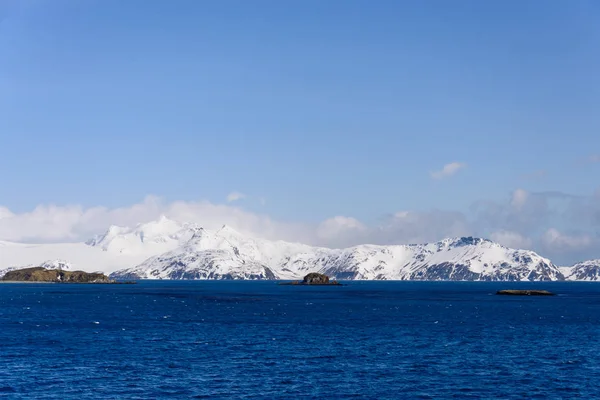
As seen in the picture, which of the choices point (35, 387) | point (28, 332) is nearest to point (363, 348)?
point (35, 387)

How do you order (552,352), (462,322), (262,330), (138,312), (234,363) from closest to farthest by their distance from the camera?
1. (234,363)
2. (552,352)
3. (262,330)
4. (462,322)
5. (138,312)

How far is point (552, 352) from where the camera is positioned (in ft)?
336

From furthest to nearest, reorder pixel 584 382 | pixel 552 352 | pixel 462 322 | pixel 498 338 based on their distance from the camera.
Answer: pixel 462 322 < pixel 498 338 < pixel 552 352 < pixel 584 382

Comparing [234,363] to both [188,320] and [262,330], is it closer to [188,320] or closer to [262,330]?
[262,330]

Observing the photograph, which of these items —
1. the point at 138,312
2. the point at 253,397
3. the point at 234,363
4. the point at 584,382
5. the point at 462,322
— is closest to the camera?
the point at 253,397

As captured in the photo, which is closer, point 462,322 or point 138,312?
point 462,322

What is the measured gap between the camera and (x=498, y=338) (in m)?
119

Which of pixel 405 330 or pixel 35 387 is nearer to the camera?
pixel 35 387

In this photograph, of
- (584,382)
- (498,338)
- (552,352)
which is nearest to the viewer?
(584,382)

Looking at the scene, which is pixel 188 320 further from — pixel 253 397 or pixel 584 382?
pixel 584 382

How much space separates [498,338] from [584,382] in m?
40.0

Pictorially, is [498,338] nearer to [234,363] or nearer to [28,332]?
[234,363]

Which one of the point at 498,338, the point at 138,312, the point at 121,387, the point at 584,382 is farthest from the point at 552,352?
the point at 138,312

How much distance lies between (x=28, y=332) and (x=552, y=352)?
302 feet
